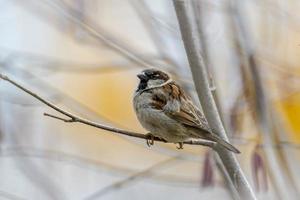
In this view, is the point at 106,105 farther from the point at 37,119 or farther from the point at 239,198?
the point at 239,198

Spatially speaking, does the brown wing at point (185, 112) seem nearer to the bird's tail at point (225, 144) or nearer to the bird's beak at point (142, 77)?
the bird's beak at point (142, 77)

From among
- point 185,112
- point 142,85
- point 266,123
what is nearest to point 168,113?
point 185,112

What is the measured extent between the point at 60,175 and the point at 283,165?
2031 mm

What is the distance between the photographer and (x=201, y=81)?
2320 millimetres

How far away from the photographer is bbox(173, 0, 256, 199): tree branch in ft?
7.41

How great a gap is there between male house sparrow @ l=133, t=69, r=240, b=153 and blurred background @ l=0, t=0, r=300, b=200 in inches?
3.2

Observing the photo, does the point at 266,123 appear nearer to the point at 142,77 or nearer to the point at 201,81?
the point at 201,81

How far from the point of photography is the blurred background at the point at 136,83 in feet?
7.82

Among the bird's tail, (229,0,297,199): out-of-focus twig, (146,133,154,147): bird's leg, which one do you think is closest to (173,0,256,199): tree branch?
the bird's tail

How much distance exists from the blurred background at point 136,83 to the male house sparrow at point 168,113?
0.08 metres

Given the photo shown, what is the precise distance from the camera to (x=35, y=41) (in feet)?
15.2

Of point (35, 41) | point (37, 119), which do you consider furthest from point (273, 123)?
point (35, 41)

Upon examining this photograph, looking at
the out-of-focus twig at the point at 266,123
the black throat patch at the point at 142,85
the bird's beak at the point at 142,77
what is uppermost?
the bird's beak at the point at 142,77

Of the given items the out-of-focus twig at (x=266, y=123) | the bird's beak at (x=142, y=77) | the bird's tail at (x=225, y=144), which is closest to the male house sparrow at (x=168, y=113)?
the bird's beak at (x=142, y=77)
